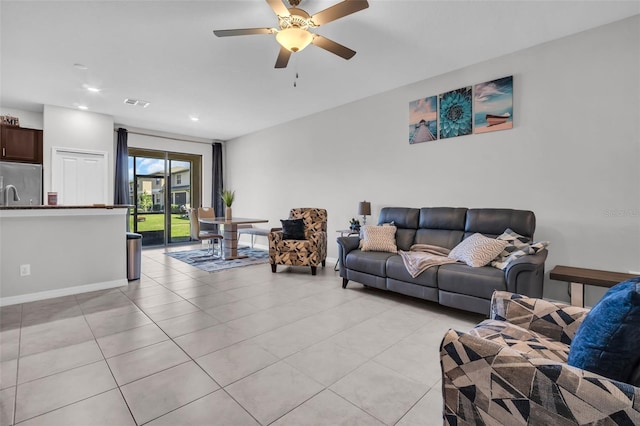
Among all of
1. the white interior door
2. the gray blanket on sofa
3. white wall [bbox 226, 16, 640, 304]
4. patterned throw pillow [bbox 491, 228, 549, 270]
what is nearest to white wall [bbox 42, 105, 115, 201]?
the white interior door

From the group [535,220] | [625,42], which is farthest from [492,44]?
[535,220]

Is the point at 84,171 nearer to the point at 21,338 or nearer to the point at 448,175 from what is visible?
the point at 21,338

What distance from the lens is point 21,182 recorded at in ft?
17.2

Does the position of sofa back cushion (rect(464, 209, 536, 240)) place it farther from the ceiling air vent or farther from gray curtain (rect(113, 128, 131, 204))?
gray curtain (rect(113, 128, 131, 204))

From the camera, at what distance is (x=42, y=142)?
544 cm

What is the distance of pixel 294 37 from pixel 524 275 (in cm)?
278

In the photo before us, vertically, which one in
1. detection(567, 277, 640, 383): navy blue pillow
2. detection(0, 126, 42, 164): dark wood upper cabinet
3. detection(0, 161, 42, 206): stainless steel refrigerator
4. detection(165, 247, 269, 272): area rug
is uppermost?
detection(0, 126, 42, 164): dark wood upper cabinet

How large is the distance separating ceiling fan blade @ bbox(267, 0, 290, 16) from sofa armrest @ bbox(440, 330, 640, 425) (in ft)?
8.12

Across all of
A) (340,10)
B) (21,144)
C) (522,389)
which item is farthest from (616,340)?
(21,144)

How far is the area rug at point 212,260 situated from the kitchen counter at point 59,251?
1343 millimetres

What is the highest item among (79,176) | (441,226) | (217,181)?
(217,181)

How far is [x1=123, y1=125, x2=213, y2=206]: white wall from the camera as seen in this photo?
7.04 m

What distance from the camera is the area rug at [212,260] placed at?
203 inches

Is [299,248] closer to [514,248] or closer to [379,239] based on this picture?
[379,239]
